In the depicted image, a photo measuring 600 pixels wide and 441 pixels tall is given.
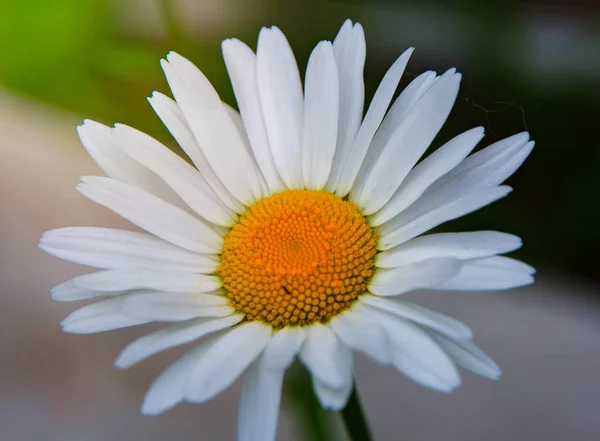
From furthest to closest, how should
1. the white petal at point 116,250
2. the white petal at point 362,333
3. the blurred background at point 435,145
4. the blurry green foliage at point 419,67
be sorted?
the blurry green foliage at point 419,67, the blurred background at point 435,145, the white petal at point 116,250, the white petal at point 362,333

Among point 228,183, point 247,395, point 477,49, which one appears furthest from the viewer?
point 477,49

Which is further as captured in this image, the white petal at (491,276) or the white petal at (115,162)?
the white petal at (115,162)

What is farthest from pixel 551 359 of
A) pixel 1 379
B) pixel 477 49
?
pixel 1 379

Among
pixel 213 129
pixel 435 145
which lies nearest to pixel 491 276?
pixel 213 129

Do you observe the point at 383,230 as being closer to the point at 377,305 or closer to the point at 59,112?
the point at 377,305

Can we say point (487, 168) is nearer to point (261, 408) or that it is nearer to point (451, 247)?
point (451, 247)

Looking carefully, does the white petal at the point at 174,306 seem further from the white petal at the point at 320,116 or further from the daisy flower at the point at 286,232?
the white petal at the point at 320,116

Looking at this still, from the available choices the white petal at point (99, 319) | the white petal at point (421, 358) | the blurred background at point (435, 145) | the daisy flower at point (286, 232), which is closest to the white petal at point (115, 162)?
the daisy flower at point (286, 232)
